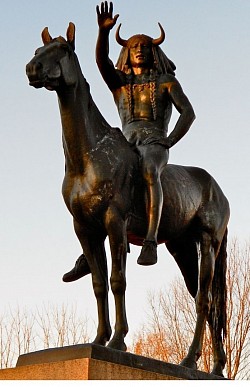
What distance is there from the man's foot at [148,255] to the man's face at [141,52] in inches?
89.1

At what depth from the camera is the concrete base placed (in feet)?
19.4

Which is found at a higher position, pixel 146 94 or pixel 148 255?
pixel 146 94

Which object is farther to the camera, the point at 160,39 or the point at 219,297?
the point at 219,297

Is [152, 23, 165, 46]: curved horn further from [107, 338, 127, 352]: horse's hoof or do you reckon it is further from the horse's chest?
[107, 338, 127, 352]: horse's hoof

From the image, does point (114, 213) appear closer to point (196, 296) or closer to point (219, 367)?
point (196, 296)

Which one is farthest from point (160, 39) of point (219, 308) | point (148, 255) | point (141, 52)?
point (219, 308)

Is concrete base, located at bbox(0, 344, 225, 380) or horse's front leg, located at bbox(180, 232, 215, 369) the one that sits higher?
horse's front leg, located at bbox(180, 232, 215, 369)

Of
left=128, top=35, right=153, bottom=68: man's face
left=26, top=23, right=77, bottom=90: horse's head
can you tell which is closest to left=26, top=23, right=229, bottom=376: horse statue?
left=26, top=23, right=77, bottom=90: horse's head

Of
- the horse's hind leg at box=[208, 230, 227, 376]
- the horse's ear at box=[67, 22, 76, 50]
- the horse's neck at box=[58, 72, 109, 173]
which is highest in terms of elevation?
the horse's ear at box=[67, 22, 76, 50]

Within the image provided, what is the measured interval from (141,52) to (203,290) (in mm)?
2690

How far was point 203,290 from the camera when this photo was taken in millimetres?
7961

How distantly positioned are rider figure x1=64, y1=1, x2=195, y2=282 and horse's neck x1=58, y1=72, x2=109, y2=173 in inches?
23.8

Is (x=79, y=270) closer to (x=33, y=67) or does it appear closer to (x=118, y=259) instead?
(x=118, y=259)

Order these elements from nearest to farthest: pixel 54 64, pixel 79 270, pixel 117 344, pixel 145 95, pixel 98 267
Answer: pixel 117 344 < pixel 54 64 < pixel 98 267 < pixel 79 270 < pixel 145 95
